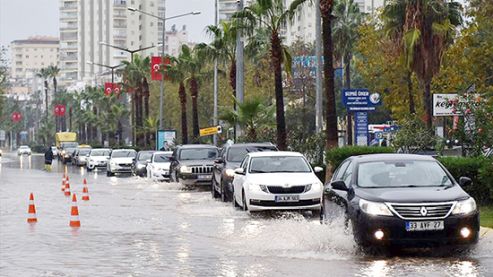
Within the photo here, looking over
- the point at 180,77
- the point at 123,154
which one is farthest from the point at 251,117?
the point at 180,77

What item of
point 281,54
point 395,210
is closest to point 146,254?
point 395,210

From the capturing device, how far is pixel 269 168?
25.3m

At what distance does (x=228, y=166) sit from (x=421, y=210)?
15504 mm

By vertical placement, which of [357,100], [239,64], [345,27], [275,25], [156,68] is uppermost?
[345,27]

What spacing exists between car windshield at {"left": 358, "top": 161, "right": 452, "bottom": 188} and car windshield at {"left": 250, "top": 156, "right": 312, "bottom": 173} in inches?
327

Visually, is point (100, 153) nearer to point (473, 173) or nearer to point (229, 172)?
point (229, 172)

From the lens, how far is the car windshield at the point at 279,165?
82.7 feet

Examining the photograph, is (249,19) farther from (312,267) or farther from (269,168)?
(312,267)

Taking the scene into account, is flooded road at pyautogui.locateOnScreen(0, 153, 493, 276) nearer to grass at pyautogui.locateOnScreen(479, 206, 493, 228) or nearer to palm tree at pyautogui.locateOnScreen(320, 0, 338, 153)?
grass at pyautogui.locateOnScreen(479, 206, 493, 228)

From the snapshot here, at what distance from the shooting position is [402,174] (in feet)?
54.3

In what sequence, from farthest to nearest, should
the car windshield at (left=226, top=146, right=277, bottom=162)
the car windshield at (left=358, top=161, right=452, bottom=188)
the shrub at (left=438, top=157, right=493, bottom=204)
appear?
1. the car windshield at (left=226, top=146, right=277, bottom=162)
2. the shrub at (left=438, top=157, right=493, bottom=204)
3. the car windshield at (left=358, top=161, right=452, bottom=188)

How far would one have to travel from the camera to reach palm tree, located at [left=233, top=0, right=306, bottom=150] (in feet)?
136

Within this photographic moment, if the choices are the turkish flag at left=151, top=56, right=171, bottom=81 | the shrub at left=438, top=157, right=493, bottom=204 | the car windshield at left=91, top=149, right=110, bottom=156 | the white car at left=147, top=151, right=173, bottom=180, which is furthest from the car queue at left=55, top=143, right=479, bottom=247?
the car windshield at left=91, top=149, right=110, bottom=156

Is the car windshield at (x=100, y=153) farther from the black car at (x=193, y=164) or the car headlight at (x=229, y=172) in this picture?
the car headlight at (x=229, y=172)
